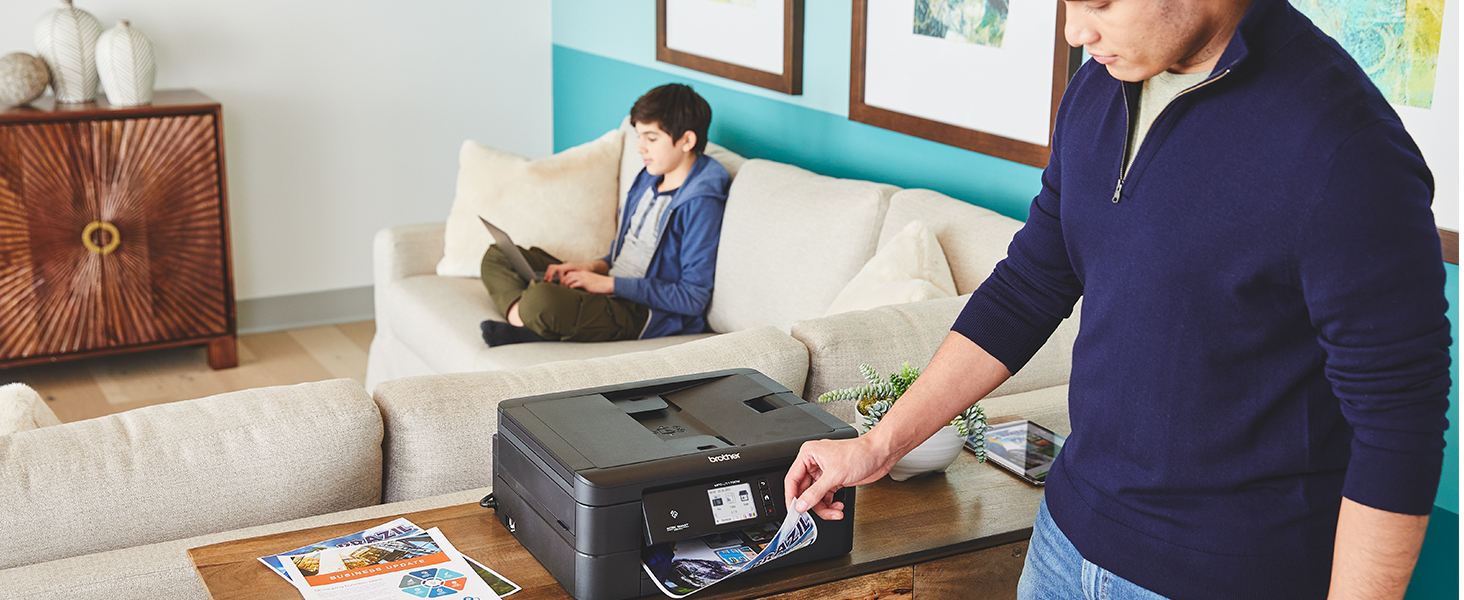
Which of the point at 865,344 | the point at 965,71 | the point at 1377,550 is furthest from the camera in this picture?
the point at 965,71

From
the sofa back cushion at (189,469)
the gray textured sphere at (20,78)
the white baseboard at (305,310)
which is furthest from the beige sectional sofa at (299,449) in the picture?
the white baseboard at (305,310)

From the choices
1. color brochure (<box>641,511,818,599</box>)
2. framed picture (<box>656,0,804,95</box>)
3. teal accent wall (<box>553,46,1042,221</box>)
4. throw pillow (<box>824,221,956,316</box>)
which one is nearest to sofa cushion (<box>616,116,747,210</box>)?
teal accent wall (<box>553,46,1042,221</box>)

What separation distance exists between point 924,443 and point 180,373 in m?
3.29

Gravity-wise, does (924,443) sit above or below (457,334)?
above

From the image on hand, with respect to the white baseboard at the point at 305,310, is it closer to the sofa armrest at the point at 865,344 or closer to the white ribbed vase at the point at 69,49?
the white ribbed vase at the point at 69,49

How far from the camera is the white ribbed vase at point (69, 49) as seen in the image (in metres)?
3.74

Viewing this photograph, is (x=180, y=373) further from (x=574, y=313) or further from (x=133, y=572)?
(x=133, y=572)

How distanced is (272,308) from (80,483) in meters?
3.33

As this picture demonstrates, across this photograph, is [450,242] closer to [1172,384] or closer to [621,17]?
[621,17]

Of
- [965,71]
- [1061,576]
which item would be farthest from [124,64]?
[1061,576]

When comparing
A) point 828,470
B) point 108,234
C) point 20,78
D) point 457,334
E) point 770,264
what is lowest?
point 457,334

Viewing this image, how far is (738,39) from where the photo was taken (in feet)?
11.7

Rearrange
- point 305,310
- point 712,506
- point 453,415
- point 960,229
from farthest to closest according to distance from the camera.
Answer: point 305,310 → point 960,229 → point 453,415 → point 712,506

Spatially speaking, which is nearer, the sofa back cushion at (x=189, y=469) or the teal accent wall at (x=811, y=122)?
the sofa back cushion at (x=189, y=469)
